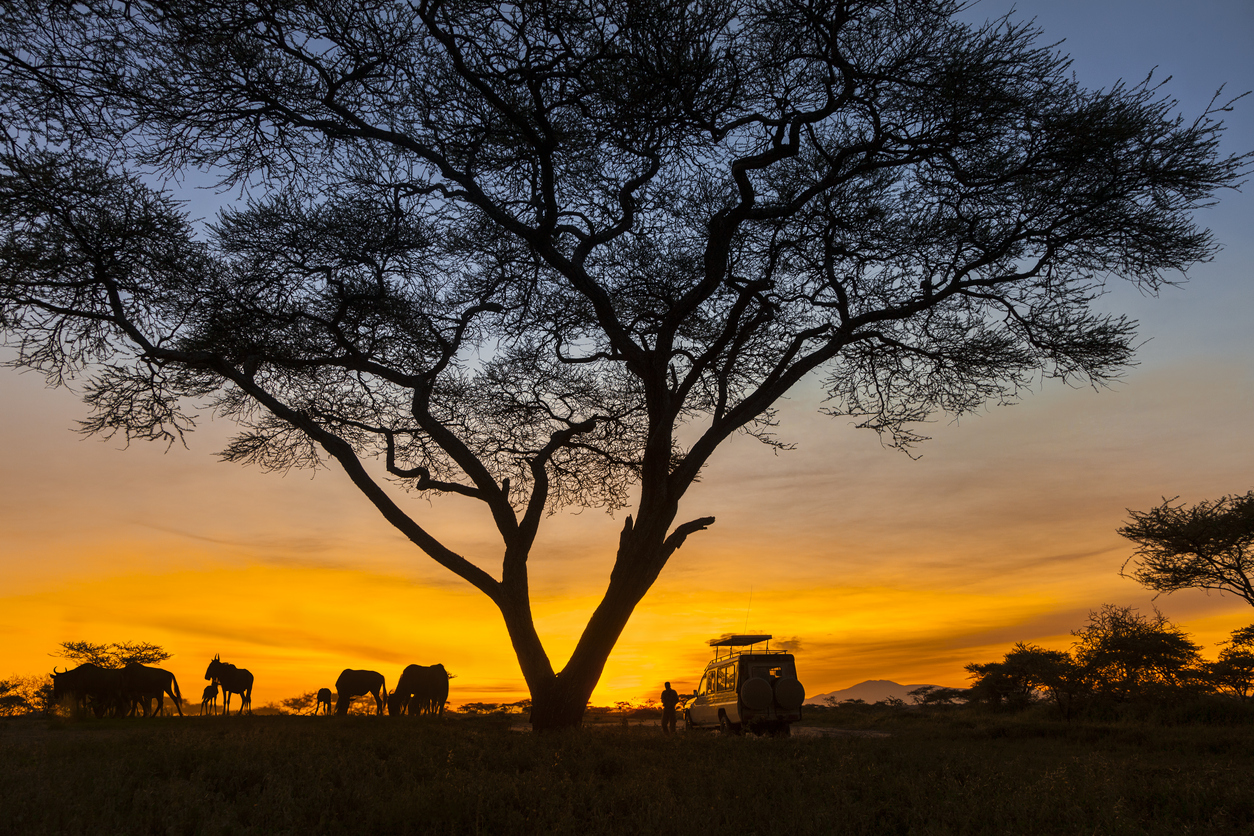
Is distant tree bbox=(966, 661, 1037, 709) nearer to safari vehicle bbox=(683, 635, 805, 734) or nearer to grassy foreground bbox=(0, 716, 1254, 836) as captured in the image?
safari vehicle bbox=(683, 635, 805, 734)

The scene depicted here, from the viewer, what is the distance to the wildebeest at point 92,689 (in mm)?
18453

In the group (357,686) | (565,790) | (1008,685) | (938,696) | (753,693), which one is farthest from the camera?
(938,696)

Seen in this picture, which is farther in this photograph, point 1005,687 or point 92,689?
point 1005,687

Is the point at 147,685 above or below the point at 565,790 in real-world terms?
above

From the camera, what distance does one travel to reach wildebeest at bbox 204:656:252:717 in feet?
72.1

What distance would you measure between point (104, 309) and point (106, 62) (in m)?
6.02

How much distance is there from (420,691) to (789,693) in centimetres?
1245

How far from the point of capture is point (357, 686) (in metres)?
23.3

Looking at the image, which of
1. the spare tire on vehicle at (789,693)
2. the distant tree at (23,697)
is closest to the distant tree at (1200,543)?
the spare tire on vehicle at (789,693)

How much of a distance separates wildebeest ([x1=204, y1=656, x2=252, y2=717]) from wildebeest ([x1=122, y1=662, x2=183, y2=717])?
1336 mm

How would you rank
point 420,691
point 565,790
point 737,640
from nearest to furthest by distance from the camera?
point 565,790, point 737,640, point 420,691

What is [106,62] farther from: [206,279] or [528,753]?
[528,753]

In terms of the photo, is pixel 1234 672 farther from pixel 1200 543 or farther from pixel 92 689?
pixel 92 689

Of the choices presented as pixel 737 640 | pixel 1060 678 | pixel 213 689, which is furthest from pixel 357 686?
pixel 1060 678
